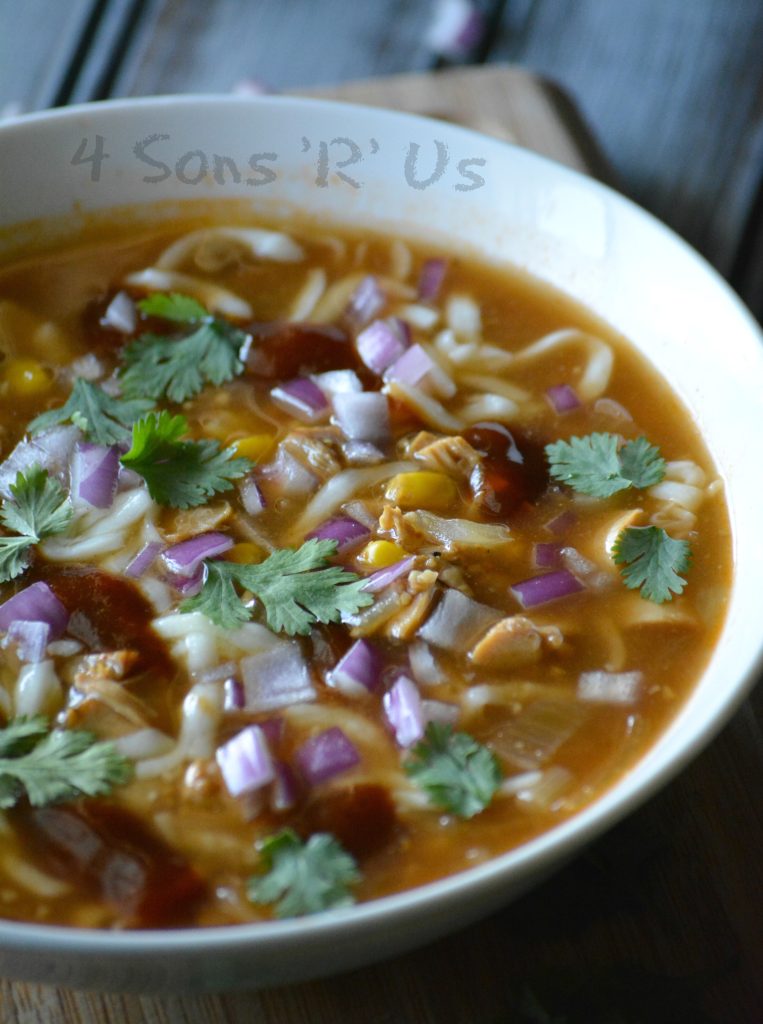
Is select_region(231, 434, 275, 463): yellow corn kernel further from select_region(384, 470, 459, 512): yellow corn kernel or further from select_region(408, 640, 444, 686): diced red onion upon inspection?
select_region(408, 640, 444, 686): diced red onion

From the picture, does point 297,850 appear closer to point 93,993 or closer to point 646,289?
point 93,993

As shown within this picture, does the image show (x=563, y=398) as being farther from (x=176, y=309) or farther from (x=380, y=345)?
(x=176, y=309)

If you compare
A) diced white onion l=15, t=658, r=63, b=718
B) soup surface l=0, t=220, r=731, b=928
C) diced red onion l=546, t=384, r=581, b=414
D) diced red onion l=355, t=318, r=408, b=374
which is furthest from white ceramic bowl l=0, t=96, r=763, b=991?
diced white onion l=15, t=658, r=63, b=718

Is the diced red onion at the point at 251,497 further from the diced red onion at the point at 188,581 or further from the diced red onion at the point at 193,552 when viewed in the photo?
the diced red onion at the point at 188,581

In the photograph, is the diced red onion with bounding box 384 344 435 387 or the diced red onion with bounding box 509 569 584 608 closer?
the diced red onion with bounding box 509 569 584 608

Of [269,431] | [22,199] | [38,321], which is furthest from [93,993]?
[22,199]

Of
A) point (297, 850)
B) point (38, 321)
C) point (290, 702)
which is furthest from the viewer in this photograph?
point (38, 321)

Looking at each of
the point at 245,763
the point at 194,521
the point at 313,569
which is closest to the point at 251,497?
the point at 194,521

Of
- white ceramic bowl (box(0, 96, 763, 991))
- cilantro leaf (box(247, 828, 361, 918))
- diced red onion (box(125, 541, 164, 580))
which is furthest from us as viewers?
white ceramic bowl (box(0, 96, 763, 991))
